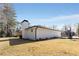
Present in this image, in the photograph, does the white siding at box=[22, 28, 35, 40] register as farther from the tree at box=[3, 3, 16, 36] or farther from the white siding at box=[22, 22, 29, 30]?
the tree at box=[3, 3, 16, 36]

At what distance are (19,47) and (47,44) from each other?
0.38m

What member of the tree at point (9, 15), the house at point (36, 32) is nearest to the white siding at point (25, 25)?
the house at point (36, 32)

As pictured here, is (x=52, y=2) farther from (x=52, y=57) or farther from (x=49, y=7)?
(x=52, y=57)

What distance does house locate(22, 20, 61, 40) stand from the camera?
13.6ft

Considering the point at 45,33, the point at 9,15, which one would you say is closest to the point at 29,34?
the point at 45,33

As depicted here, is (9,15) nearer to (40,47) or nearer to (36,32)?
(36,32)

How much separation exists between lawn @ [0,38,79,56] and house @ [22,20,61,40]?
0.22 feet

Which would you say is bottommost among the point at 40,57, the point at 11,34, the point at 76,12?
the point at 40,57

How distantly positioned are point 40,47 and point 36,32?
0.69ft

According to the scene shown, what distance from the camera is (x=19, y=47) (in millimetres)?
4117

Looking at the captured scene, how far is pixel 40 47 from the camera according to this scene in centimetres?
412

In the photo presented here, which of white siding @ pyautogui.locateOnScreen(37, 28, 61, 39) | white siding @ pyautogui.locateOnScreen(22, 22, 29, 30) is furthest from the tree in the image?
white siding @ pyautogui.locateOnScreen(37, 28, 61, 39)

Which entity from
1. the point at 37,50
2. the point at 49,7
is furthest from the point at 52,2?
the point at 37,50

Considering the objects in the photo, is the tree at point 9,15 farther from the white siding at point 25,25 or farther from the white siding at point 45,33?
the white siding at point 45,33
